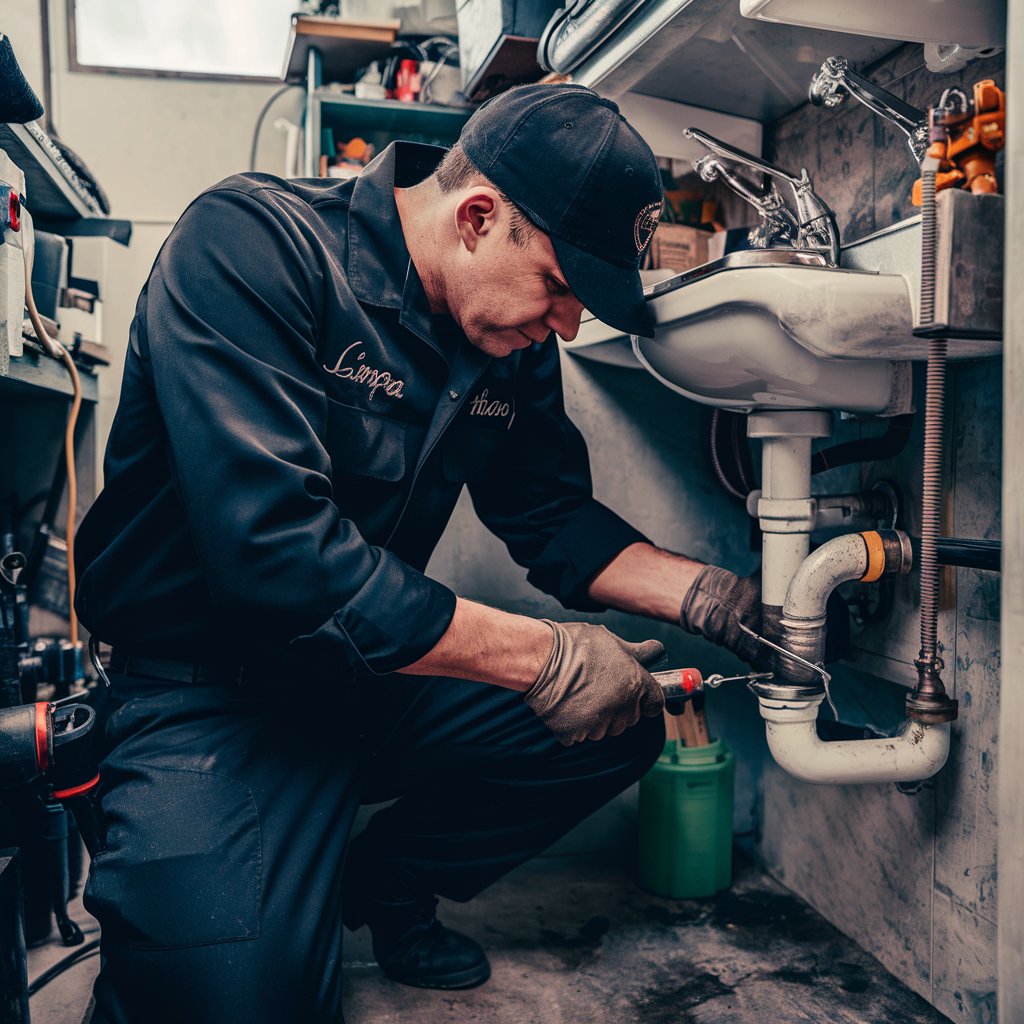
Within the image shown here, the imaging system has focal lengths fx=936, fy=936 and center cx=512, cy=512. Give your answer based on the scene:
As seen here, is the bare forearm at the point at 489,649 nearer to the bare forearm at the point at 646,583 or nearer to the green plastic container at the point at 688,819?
the bare forearm at the point at 646,583

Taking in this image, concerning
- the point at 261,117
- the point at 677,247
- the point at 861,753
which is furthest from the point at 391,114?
the point at 861,753

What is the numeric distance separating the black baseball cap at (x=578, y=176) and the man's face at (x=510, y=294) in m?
0.03

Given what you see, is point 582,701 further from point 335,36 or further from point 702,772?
point 335,36

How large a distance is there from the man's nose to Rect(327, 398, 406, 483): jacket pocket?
0.69ft

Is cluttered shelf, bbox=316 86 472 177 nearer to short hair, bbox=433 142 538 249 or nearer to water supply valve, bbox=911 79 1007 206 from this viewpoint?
short hair, bbox=433 142 538 249

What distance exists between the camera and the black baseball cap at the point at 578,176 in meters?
Answer: 0.99

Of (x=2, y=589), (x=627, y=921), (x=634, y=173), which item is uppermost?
(x=634, y=173)

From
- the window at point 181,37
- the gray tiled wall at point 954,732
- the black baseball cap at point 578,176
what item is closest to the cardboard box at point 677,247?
the gray tiled wall at point 954,732

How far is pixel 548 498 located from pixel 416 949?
65cm

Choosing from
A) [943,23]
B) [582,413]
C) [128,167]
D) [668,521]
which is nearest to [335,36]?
[128,167]

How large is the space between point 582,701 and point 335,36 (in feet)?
6.54

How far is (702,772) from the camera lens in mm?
1514

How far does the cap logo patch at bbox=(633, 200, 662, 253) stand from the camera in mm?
1026

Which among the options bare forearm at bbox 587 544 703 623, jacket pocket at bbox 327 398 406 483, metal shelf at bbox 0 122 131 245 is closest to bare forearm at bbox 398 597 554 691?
jacket pocket at bbox 327 398 406 483
